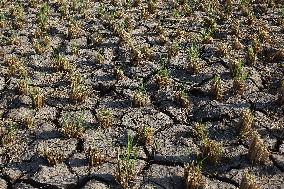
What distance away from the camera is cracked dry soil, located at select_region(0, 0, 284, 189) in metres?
4.71

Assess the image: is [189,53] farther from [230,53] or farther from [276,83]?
[276,83]

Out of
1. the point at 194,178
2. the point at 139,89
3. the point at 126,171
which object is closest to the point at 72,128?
the point at 126,171

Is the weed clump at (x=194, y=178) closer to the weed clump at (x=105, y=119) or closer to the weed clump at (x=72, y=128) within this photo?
the weed clump at (x=105, y=119)

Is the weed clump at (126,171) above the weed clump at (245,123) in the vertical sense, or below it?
below

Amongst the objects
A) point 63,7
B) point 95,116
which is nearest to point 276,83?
point 95,116

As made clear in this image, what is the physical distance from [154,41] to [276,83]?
91.9 inches

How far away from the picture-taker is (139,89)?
19.9 feet

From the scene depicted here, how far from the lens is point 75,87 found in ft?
19.3

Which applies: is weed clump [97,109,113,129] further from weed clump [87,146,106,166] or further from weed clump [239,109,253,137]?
weed clump [239,109,253,137]

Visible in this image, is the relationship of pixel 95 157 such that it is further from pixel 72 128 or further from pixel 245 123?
pixel 245 123

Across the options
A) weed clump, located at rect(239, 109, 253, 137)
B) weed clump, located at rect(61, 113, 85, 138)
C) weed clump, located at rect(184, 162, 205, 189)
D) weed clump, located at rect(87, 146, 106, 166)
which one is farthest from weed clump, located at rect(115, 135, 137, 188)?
weed clump, located at rect(239, 109, 253, 137)

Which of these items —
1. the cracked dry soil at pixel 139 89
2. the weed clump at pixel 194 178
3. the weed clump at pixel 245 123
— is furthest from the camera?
the weed clump at pixel 245 123

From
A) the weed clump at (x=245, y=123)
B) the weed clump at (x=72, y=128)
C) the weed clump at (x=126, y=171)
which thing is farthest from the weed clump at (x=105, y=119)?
the weed clump at (x=245, y=123)

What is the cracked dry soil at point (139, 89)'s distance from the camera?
4.71 m
